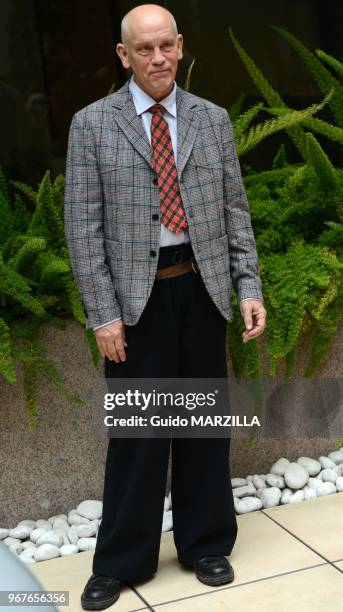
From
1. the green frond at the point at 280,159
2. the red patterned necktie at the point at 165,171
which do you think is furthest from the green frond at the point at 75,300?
the green frond at the point at 280,159

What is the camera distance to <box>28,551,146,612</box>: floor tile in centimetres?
298

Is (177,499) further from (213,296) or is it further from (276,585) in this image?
(213,296)

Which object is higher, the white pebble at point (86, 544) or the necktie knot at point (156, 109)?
the necktie knot at point (156, 109)

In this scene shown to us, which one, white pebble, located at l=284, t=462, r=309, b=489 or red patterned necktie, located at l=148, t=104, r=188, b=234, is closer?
red patterned necktie, located at l=148, t=104, r=188, b=234

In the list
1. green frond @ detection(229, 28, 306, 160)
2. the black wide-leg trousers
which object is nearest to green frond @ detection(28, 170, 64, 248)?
the black wide-leg trousers

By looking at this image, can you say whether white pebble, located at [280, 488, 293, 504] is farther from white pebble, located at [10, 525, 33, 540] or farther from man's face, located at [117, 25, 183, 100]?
man's face, located at [117, 25, 183, 100]

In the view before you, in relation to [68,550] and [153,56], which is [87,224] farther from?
[68,550]

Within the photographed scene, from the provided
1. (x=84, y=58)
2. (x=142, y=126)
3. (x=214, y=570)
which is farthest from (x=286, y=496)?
(x=84, y=58)

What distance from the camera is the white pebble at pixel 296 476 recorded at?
3.69 metres

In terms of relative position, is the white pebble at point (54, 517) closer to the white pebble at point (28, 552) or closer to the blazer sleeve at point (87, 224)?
the white pebble at point (28, 552)

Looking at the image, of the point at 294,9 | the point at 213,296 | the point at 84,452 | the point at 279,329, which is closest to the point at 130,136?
the point at 213,296

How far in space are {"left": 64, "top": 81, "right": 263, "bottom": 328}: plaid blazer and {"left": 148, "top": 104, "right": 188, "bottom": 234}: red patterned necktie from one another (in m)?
0.02

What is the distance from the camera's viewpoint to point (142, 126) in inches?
110

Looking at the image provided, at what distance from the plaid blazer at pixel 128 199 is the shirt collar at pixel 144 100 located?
0.02 meters
